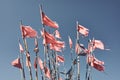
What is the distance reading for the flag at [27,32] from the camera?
8.57 meters

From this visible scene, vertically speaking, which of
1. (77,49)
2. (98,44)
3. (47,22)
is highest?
(47,22)

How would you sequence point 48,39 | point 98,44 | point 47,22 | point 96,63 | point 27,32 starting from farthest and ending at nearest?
point 98,44, point 96,63, point 27,32, point 47,22, point 48,39

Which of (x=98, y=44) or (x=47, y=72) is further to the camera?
(x=98, y=44)

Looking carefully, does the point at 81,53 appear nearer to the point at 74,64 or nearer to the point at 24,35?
the point at 74,64

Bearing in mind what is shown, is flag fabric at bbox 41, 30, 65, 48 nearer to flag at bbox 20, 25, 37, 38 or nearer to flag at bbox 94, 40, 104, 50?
flag at bbox 20, 25, 37, 38

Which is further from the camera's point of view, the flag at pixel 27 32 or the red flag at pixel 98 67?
the red flag at pixel 98 67

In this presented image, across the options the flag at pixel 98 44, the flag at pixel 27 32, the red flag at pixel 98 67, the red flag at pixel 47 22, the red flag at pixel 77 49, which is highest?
the red flag at pixel 47 22

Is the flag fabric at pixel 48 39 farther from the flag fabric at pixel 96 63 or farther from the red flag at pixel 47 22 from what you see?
the flag fabric at pixel 96 63

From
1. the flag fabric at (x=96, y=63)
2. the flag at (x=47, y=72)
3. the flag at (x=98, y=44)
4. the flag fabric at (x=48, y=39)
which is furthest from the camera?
the flag at (x=98, y=44)

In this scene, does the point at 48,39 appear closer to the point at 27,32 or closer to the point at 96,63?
the point at 27,32

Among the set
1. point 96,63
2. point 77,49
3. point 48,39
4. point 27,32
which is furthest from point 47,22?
point 96,63

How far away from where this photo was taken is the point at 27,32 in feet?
28.2

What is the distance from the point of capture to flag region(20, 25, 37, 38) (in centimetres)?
857

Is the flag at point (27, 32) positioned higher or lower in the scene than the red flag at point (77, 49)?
higher
